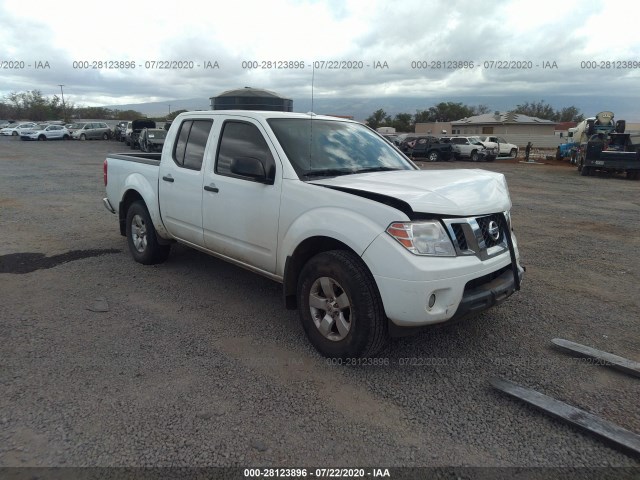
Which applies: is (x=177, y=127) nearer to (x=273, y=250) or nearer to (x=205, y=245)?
(x=205, y=245)

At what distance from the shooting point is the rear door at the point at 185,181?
482 cm

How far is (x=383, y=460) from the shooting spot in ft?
8.43

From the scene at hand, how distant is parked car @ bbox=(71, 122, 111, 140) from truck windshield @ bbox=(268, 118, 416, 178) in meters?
48.9

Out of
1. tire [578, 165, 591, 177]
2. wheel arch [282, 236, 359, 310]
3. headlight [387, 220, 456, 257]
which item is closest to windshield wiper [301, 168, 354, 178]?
wheel arch [282, 236, 359, 310]

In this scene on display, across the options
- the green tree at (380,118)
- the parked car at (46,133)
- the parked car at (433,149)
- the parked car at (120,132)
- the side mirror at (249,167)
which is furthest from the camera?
the green tree at (380,118)

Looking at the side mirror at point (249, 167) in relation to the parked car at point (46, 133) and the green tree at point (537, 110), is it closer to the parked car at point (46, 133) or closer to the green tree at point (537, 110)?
the parked car at point (46, 133)

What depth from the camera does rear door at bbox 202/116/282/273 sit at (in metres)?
4.01

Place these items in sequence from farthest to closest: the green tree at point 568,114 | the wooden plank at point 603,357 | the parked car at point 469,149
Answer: the green tree at point 568,114
the parked car at point 469,149
the wooden plank at point 603,357

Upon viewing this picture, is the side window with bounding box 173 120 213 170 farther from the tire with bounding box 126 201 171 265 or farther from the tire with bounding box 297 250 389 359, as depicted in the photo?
the tire with bounding box 297 250 389 359

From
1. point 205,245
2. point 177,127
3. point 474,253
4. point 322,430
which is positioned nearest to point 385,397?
point 322,430

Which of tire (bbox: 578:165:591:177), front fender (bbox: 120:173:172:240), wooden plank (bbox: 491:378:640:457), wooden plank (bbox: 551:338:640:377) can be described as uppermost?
tire (bbox: 578:165:591:177)

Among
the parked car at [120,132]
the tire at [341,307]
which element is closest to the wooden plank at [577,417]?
the tire at [341,307]

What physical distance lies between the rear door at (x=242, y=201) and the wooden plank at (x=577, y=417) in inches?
81.3

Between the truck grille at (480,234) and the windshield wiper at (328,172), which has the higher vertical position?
the windshield wiper at (328,172)
